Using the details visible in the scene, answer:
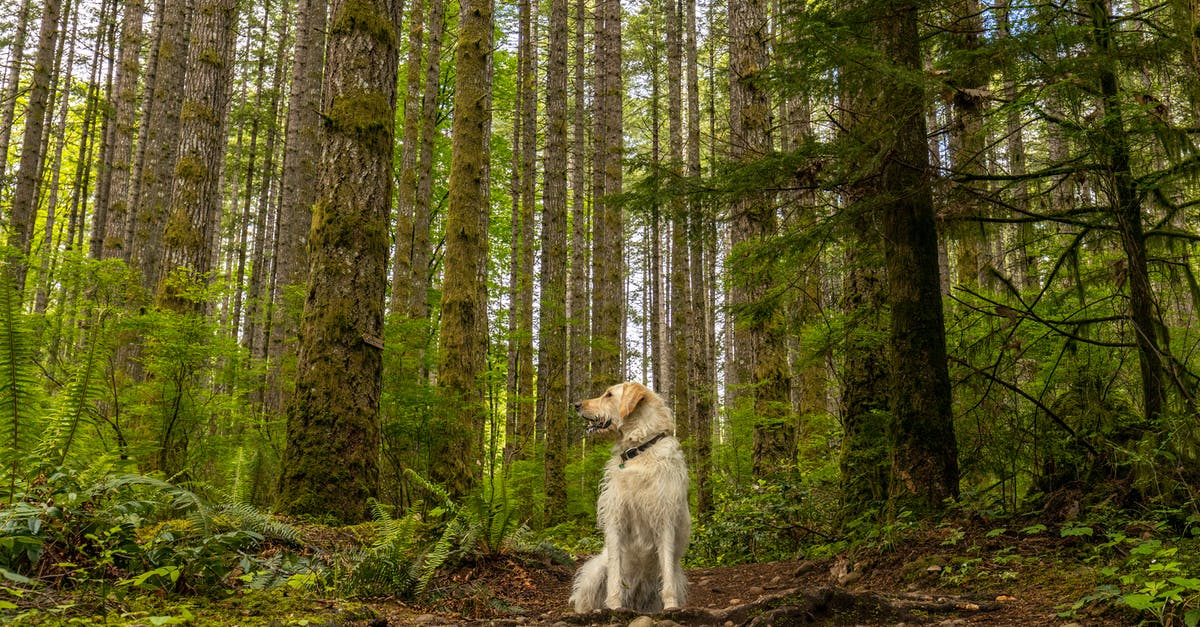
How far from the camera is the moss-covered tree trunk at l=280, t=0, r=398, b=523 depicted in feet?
19.4

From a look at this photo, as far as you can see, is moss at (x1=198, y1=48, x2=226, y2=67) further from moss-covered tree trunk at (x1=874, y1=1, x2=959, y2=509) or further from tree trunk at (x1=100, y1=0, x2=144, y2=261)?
tree trunk at (x1=100, y1=0, x2=144, y2=261)

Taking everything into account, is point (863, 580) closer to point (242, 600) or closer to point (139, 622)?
point (242, 600)

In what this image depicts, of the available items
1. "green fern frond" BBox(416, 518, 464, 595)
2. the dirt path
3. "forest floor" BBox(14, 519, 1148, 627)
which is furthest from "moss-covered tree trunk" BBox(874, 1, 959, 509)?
"green fern frond" BBox(416, 518, 464, 595)

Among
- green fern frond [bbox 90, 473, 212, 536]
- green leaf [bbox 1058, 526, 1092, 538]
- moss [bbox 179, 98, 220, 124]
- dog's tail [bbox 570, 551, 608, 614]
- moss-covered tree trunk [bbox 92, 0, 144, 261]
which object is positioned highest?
moss-covered tree trunk [bbox 92, 0, 144, 261]

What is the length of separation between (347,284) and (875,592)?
4919 mm

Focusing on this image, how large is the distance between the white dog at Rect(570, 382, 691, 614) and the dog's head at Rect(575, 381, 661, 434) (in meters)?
0.01

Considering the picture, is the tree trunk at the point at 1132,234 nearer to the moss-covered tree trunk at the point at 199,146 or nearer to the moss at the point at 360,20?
the moss at the point at 360,20

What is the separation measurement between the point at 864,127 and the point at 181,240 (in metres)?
9.70

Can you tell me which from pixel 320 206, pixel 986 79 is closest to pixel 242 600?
pixel 320 206

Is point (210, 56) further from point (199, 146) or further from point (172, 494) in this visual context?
point (172, 494)

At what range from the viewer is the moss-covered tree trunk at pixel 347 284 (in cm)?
592

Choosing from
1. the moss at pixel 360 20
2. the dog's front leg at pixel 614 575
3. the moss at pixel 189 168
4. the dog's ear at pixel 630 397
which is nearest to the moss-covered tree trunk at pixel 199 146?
the moss at pixel 189 168

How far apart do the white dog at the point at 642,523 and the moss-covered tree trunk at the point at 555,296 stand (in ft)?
27.9

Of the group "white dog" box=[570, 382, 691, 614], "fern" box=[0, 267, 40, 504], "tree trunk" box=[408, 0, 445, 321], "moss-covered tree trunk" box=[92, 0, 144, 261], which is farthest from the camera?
"moss-covered tree trunk" box=[92, 0, 144, 261]
